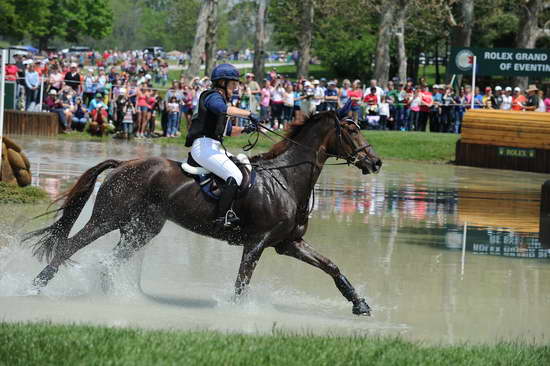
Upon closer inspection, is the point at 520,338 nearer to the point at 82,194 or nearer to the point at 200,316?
the point at 200,316

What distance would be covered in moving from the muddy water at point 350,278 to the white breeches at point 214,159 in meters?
1.22

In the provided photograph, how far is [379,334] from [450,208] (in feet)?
33.9

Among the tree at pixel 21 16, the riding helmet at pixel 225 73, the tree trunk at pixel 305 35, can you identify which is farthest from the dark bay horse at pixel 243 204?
the tree at pixel 21 16

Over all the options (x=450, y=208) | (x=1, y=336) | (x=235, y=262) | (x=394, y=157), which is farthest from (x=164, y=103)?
(x=1, y=336)

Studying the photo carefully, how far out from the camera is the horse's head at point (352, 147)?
34.8 ft

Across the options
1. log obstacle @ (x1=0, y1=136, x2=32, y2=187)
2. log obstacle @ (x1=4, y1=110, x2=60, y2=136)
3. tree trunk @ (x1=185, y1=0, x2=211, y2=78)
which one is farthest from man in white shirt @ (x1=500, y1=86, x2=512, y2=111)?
log obstacle @ (x1=0, y1=136, x2=32, y2=187)

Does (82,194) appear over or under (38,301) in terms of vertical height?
over

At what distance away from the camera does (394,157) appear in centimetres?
3005

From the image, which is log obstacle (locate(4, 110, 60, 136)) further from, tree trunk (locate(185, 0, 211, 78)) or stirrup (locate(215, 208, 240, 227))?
stirrup (locate(215, 208, 240, 227))

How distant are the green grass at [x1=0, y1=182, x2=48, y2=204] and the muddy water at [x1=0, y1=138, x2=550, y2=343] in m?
0.55

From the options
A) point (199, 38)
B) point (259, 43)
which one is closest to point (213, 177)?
point (199, 38)

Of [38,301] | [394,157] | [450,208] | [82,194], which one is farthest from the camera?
[394,157]

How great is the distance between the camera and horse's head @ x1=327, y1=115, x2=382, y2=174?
10602mm

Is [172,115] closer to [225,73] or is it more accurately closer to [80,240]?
[80,240]
